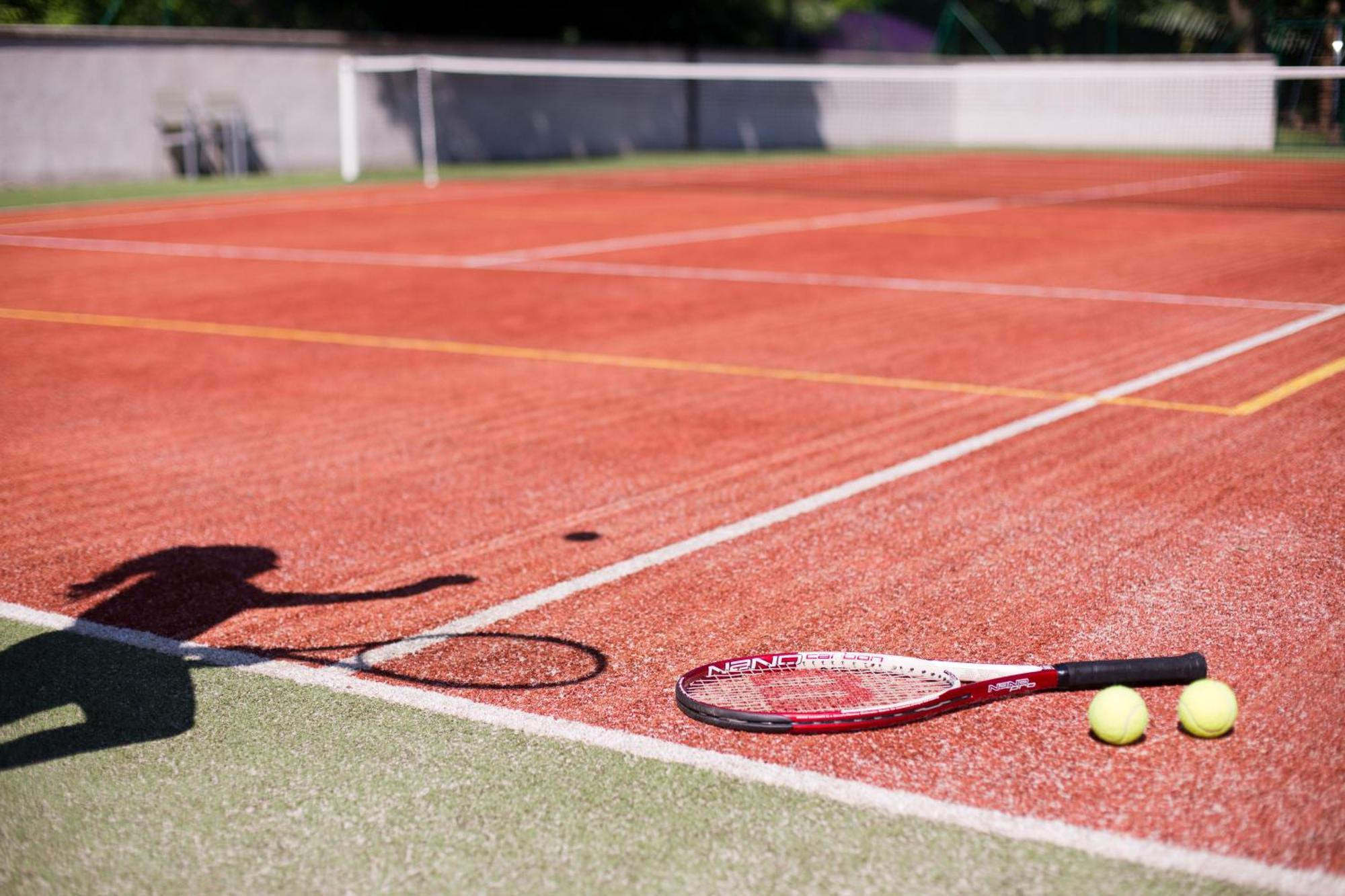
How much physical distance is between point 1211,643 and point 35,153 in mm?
28501

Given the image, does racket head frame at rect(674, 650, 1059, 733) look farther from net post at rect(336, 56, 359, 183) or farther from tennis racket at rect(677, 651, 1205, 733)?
net post at rect(336, 56, 359, 183)

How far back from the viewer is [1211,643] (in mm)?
4887

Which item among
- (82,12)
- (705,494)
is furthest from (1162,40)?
(705,494)

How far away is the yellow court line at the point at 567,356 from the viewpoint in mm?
8977

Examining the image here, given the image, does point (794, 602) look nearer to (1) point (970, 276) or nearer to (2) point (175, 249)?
(1) point (970, 276)

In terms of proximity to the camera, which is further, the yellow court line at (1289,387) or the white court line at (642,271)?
the white court line at (642,271)

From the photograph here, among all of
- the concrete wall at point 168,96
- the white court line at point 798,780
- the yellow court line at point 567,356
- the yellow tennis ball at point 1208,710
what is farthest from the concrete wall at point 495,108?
the white court line at point 798,780

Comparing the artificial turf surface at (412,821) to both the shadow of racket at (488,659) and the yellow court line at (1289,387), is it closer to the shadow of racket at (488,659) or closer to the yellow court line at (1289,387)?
the shadow of racket at (488,659)

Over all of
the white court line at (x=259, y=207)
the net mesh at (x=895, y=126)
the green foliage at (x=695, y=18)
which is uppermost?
the green foliage at (x=695, y=18)

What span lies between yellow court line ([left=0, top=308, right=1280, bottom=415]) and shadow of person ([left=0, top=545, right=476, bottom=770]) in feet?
14.6

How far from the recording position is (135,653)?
4.87 metres

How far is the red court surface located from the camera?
14.1 feet

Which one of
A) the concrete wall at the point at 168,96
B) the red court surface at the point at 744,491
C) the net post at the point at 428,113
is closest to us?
the red court surface at the point at 744,491

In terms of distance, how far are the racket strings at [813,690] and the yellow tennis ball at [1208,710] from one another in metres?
0.69
